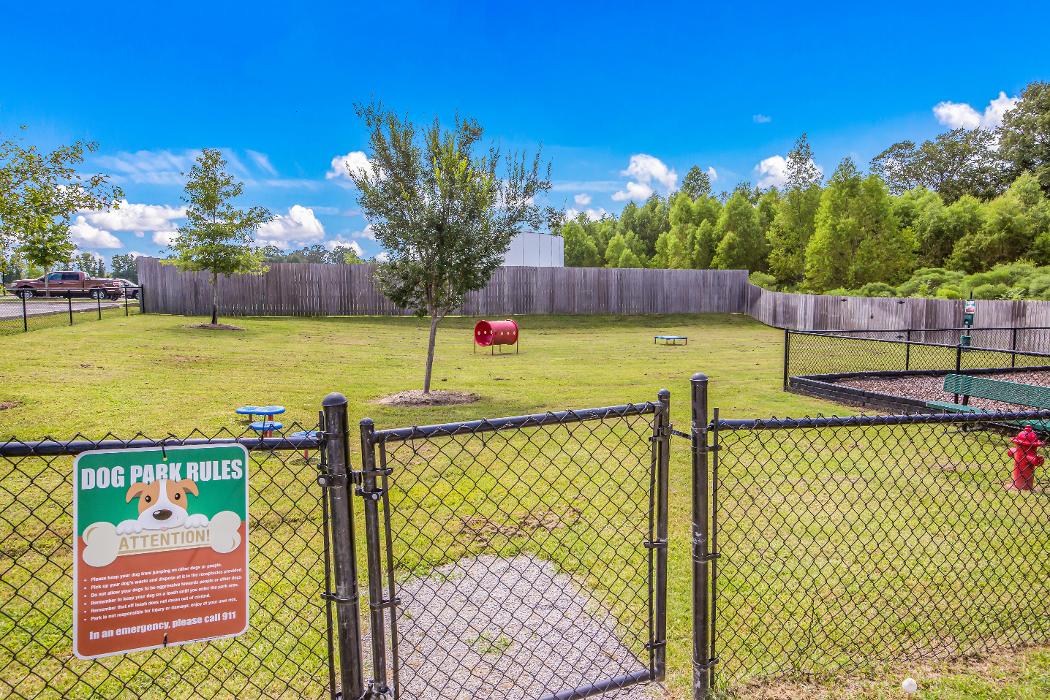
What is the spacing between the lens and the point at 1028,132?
5638cm

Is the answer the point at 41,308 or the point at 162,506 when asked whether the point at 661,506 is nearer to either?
the point at 162,506

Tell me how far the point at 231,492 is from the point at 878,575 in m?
4.48

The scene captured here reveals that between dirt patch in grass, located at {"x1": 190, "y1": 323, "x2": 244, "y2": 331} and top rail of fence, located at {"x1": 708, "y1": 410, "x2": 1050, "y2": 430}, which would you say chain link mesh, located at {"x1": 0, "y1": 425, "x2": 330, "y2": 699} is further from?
dirt patch in grass, located at {"x1": 190, "y1": 323, "x2": 244, "y2": 331}

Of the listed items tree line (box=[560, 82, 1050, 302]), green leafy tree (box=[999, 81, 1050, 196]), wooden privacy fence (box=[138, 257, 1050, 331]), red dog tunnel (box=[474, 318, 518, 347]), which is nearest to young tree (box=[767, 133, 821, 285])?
tree line (box=[560, 82, 1050, 302])

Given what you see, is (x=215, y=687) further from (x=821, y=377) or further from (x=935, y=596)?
(x=821, y=377)

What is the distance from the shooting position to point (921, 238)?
153ft

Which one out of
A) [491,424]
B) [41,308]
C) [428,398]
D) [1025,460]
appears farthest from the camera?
[41,308]

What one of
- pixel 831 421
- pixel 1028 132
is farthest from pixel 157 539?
pixel 1028 132

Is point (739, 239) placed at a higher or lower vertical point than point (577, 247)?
lower

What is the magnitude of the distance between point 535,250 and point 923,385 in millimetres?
38982

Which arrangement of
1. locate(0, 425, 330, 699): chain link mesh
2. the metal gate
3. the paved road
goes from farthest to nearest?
the paved road
locate(0, 425, 330, 699): chain link mesh
the metal gate

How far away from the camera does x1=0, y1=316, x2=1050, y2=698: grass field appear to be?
13.4 ft

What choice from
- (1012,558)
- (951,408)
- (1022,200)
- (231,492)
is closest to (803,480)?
(1012,558)

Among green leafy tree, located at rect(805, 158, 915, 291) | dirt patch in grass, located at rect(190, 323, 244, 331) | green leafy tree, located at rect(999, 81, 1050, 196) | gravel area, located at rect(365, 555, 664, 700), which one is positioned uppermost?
green leafy tree, located at rect(999, 81, 1050, 196)
